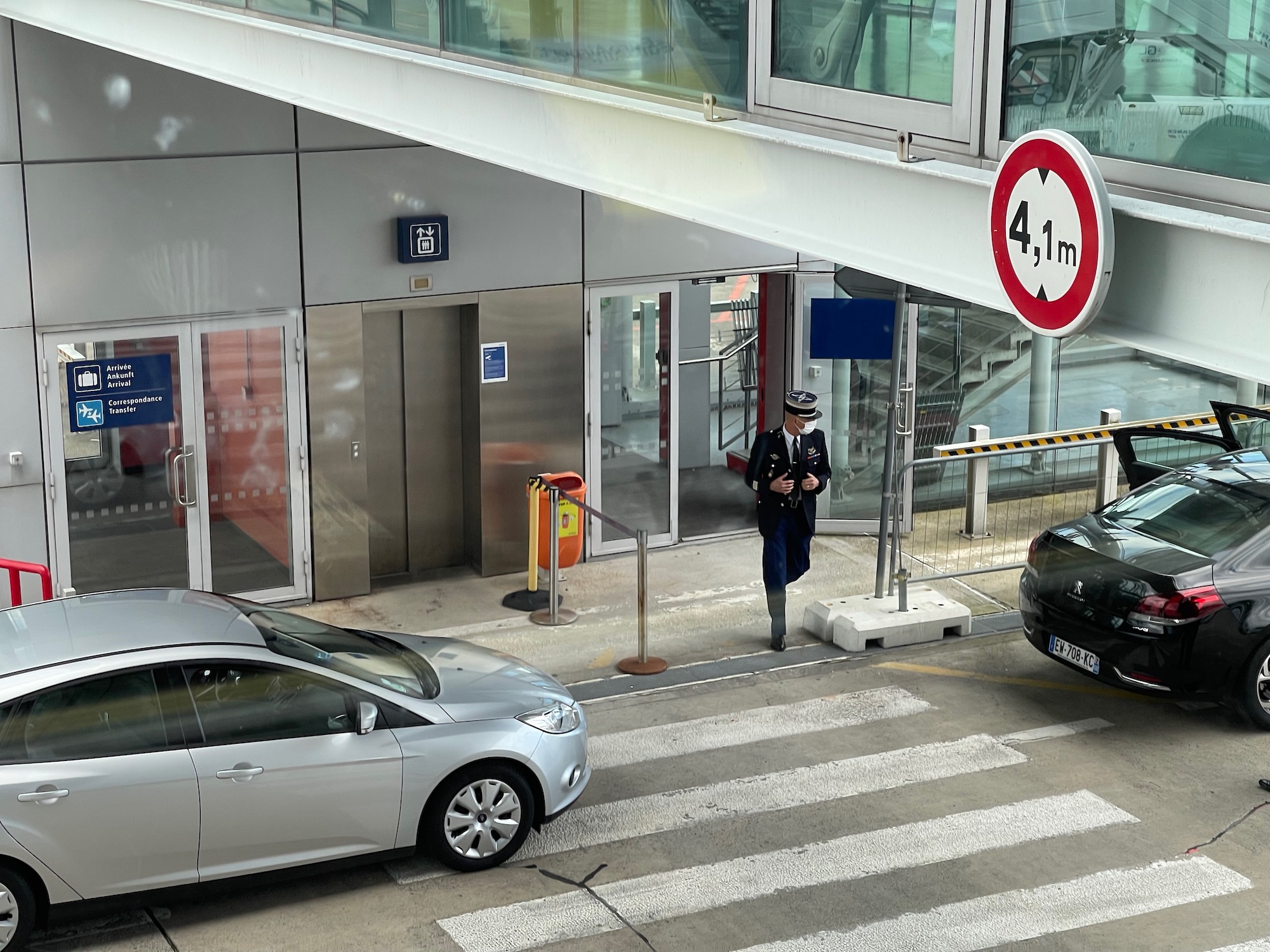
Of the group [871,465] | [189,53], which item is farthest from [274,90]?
[871,465]

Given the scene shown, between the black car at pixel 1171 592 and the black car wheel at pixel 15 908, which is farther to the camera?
the black car at pixel 1171 592

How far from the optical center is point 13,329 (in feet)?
35.1

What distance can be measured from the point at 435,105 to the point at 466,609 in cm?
534

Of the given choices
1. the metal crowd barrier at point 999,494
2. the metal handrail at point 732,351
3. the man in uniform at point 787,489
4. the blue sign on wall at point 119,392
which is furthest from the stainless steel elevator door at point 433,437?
the metal crowd barrier at point 999,494

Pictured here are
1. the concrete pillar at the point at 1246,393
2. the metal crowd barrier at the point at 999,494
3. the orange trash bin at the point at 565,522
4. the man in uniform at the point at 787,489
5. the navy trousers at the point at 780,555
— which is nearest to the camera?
the man in uniform at the point at 787,489

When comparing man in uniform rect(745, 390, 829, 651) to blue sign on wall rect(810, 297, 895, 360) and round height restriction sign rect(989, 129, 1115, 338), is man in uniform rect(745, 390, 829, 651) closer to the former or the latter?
blue sign on wall rect(810, 297, 895, 360)

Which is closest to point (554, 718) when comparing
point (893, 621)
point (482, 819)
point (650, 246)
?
point (482, 819)

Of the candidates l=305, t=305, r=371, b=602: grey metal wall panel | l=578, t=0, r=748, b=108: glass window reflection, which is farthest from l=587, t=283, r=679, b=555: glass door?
l=578, t=0, r=748, b=108: glass window reflection

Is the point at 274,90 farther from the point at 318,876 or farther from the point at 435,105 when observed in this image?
the point at 318,876

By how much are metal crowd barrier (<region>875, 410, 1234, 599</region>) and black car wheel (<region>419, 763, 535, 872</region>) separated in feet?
20.0

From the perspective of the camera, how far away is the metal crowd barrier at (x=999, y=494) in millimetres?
13289

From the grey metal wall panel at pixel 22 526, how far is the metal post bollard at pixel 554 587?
3745mm

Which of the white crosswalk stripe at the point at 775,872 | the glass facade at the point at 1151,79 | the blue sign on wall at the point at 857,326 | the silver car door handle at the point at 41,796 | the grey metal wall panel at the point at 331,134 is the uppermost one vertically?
the grey metal wall panel at the point at 331,134

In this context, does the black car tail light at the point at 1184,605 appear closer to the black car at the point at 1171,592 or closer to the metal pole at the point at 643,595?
the black car at the point at 1171,592
